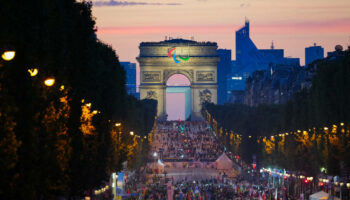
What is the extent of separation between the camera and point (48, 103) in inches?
1050

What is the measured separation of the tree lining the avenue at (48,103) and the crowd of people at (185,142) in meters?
72.1

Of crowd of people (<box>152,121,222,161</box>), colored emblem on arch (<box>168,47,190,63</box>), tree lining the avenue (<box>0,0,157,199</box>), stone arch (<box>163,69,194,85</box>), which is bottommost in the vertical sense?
tree lining the avenue (<box>0,0,157,199</box>)

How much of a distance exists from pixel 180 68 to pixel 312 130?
420 ft

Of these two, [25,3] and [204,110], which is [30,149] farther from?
[204,110]

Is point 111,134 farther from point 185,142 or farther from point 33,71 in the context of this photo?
point 185,142

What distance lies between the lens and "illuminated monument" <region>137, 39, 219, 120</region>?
190m

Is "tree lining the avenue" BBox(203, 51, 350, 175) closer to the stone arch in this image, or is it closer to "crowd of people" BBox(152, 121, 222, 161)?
"crowd of people" BBox(152, 121, 222, 161)

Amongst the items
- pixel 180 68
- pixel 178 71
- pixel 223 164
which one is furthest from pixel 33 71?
pixel 178 71

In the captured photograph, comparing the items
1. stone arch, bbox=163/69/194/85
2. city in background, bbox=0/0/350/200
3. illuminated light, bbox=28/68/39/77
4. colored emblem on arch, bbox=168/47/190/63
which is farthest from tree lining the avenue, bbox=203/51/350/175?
colored emblem on arch, bbox=168/47/190/63

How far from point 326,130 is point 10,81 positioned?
36.3 metres

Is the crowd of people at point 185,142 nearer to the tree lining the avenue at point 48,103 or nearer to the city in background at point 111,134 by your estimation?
the city in background at point 111,134

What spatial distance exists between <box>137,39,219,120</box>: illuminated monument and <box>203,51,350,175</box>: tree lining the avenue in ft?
281

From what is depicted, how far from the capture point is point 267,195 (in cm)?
6119

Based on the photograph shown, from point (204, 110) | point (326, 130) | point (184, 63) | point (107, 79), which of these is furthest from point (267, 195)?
point (184, 63)
